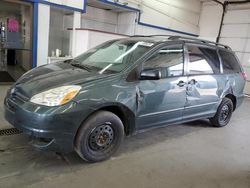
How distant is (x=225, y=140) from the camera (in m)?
3.81

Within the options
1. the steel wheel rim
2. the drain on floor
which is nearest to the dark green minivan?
the steel wheel rim


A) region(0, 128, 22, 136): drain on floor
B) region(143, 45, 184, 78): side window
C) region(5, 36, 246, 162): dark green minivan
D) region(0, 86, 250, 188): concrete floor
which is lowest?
region(0, 86, 250, 188): concrete floor

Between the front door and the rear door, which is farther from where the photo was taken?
the rear door

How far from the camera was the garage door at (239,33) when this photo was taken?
9.45 m

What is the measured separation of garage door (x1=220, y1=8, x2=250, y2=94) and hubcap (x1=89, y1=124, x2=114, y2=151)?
8.48m

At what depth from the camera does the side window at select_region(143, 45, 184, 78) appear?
9.68ft

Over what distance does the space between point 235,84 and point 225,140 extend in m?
1.13

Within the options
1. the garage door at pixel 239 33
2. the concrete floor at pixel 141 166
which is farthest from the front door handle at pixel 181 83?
the garage door at pixel 239 33

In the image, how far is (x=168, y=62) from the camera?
123 inches

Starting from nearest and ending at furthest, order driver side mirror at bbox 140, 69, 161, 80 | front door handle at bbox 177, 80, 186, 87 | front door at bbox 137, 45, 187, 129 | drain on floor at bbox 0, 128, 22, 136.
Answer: driver side mirror at bbox 140, 69, 161, 80 < front door at bbox 137, 45, 187, 129 < drain on floor at bbox 0, 128, 22, 136 < front door handle at bbox 177, 80, 186, 87

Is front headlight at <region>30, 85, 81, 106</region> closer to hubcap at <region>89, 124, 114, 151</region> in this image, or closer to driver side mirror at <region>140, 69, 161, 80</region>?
hubcap at <region>89, 124, 114, 151</region>

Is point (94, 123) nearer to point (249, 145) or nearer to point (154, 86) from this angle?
point (154, 86)

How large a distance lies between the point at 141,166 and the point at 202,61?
193 cm

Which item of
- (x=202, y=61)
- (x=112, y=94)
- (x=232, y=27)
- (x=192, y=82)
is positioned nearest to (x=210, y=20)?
(x=232, y=27)
